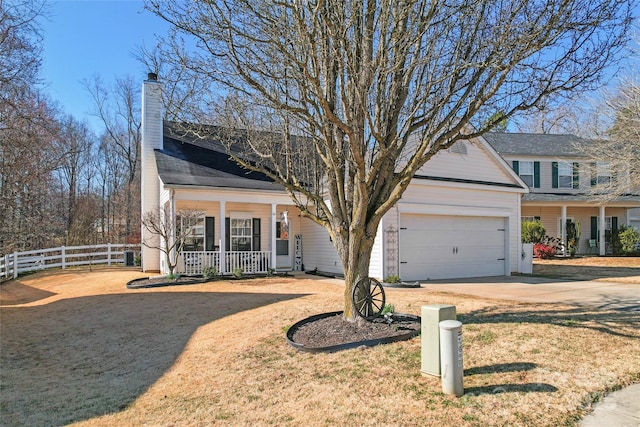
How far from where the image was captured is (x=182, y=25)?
6043 mm

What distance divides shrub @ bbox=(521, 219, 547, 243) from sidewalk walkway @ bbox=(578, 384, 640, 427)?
2009 cm

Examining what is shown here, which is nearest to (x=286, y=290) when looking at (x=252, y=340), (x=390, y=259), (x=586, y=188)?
(x=390, y=259)

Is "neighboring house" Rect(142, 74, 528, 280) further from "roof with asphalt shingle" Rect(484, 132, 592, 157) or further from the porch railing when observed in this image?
"roof with asphalt shingle" Rect(484, 132, 592, 157)

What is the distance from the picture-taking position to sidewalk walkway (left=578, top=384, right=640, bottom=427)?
12.5 ft

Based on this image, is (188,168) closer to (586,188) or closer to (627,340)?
(627,340)

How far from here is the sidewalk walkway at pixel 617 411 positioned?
3.81 m

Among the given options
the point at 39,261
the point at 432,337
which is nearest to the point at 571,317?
the point at 432,337

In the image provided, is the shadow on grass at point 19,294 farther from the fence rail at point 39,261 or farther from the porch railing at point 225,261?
the porch railing at point 225,261

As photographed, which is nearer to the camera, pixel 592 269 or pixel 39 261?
pixel 592 269

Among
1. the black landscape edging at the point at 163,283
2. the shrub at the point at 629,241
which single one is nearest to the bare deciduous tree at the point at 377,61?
the black landscape edging at the point at 163,283

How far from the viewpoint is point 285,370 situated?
5.65 m

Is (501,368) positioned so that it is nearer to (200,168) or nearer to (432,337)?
(432,337)

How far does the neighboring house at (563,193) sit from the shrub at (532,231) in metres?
1.13

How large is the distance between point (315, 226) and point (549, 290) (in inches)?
335
